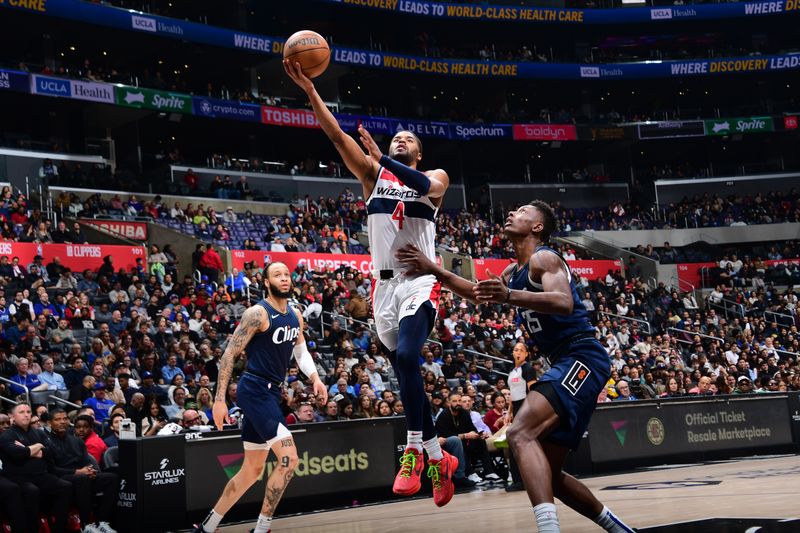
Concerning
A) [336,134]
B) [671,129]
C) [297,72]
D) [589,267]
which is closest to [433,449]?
[336,134]

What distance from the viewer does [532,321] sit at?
5.95 meters

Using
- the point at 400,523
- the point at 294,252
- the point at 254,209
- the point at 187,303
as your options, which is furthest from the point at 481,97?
the point at 400,523

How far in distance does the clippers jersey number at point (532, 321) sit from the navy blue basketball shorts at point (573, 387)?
0.83 feet

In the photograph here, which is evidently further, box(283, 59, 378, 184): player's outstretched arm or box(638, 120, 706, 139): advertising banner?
box(638, 120, 706, 139): advertising banner

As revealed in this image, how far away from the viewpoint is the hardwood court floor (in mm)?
7102

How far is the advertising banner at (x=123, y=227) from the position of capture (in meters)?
25.7

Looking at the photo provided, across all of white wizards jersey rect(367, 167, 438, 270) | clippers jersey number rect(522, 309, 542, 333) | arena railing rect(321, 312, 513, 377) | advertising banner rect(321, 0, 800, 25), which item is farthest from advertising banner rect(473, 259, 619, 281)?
clippers jersey number rect(522, 309, 542, 333)

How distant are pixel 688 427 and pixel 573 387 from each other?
429 inches

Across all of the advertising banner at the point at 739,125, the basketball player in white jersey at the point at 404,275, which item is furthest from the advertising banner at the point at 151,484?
the advertising banner at the point at 739,125

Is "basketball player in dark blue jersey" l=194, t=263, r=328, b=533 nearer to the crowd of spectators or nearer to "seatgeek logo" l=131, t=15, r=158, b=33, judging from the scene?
the crowd of spectators

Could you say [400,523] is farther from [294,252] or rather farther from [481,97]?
[481,97]

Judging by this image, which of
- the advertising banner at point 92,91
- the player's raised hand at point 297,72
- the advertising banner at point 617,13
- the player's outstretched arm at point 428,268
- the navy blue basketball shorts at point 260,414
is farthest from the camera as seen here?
the advertising banner at point 617,13

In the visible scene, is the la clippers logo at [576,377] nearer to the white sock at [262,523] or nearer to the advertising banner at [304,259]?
the white sock at [262,523]

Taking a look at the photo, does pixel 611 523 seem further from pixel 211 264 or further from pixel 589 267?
pixel 589 267
